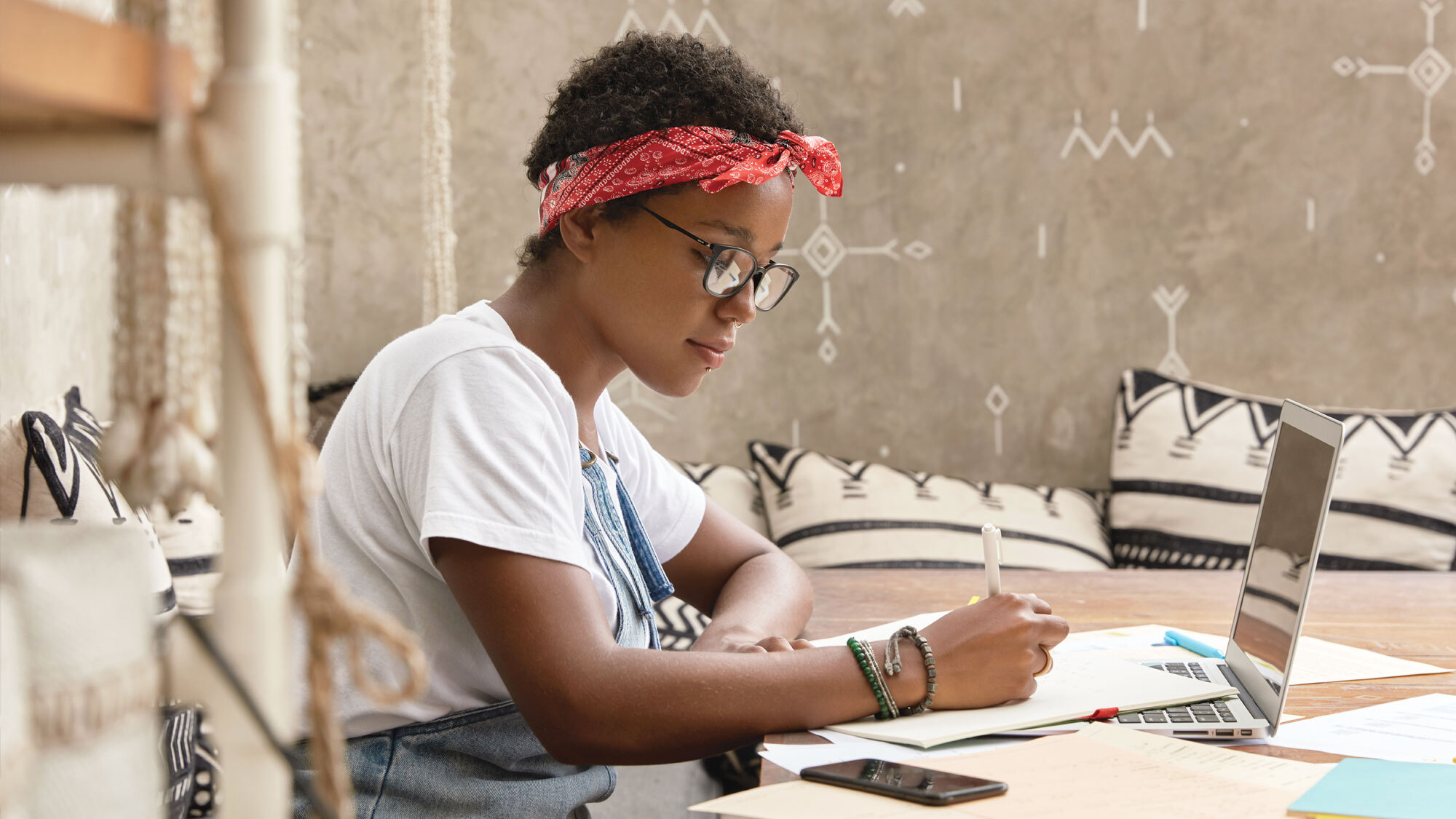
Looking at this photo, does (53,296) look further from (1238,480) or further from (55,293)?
(1238,480)

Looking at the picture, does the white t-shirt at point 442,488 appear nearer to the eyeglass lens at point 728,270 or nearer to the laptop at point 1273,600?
the eyeglass lens at point 728,270

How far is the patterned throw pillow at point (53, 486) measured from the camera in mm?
1199

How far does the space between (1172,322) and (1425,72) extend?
2.62 ft

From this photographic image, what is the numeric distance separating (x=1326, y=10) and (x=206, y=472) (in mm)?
2960

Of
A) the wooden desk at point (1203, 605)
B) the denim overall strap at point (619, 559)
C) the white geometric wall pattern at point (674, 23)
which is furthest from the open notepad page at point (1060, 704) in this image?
the white geometric wall pattern at point (674, 23)

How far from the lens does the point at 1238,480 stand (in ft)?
8.32

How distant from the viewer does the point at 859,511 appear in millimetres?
2484

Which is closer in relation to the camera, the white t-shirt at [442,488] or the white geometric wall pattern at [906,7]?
the white t-shirt at [442,488]

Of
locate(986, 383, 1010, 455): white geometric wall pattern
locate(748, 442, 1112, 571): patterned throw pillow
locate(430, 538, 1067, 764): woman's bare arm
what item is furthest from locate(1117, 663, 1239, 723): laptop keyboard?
locate(986, 383, 1010, 455): white geometric wall pattern

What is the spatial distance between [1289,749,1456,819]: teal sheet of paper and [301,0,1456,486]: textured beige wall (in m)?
1.98

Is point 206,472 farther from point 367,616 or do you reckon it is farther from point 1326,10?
point 1326,10

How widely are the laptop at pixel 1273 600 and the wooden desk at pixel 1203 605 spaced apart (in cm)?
7

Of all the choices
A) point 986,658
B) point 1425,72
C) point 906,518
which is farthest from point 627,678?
point 1425,72

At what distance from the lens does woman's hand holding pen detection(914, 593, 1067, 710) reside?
105cm
